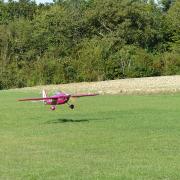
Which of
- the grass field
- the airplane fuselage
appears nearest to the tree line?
the grass field

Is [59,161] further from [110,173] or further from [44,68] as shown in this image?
[44,68]

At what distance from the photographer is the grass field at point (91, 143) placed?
1059 cm

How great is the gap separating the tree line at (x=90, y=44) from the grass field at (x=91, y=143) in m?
30.2

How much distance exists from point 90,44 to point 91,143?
47.2 meters

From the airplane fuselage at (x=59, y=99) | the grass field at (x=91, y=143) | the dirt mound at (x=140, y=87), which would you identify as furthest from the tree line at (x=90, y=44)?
the airplane fuselage at (x=59, y=99)

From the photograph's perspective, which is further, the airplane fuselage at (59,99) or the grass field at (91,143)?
the airplane fuselage at (59,99)

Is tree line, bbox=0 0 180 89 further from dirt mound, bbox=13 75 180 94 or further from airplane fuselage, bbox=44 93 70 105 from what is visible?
airplane fuselage, bbox=44 93 70 105

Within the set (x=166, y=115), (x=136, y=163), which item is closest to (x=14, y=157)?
(x=136, y=163)

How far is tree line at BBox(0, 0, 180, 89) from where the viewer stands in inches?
2315

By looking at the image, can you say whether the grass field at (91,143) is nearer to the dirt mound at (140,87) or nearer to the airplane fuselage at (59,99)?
the airplane fuselage at (59,99)

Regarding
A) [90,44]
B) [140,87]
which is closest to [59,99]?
[140,87]

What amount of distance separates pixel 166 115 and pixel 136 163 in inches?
498

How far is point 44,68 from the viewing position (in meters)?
59.8

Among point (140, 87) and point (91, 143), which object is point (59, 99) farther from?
point (140, 87)
